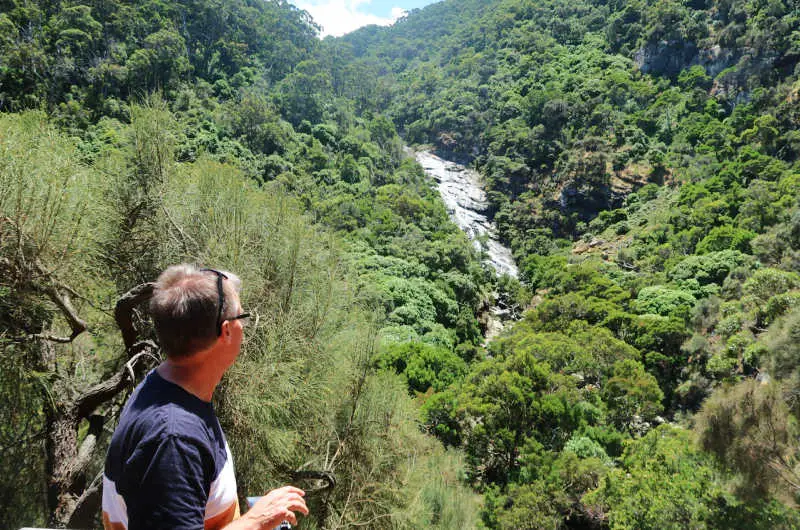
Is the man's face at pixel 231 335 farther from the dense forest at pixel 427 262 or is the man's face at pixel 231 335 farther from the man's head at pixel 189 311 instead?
the dense forest at pixel 427 262

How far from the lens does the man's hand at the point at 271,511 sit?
134 centimetres

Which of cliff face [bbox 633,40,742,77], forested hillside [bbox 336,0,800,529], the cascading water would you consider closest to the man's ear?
forested hillside [bbox 336,0,800,529]

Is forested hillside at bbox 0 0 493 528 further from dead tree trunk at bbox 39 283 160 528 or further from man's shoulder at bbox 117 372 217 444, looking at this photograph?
man's shoulder at bbox 117 372 217 444

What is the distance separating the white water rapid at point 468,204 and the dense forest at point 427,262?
1943 millimetres

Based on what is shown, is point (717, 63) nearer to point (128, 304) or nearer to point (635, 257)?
point (635, 257)

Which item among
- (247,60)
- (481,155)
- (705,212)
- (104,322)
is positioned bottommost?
(705,212)

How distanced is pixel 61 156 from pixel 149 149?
1227 mm

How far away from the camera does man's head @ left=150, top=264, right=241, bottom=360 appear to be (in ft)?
4.53

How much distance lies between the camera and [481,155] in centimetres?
6425

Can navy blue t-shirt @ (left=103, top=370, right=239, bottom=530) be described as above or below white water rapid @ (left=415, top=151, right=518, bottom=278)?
above

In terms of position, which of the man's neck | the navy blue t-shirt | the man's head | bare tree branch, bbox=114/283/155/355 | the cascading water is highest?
the man's head

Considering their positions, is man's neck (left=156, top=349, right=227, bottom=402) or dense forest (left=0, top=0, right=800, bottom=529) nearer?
man's neck (left=156, top=349, right=227, bottom=402)

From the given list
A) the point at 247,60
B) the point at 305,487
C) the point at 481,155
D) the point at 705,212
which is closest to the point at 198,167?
the point at 305,487

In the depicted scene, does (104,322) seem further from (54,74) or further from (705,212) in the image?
(705,212)
